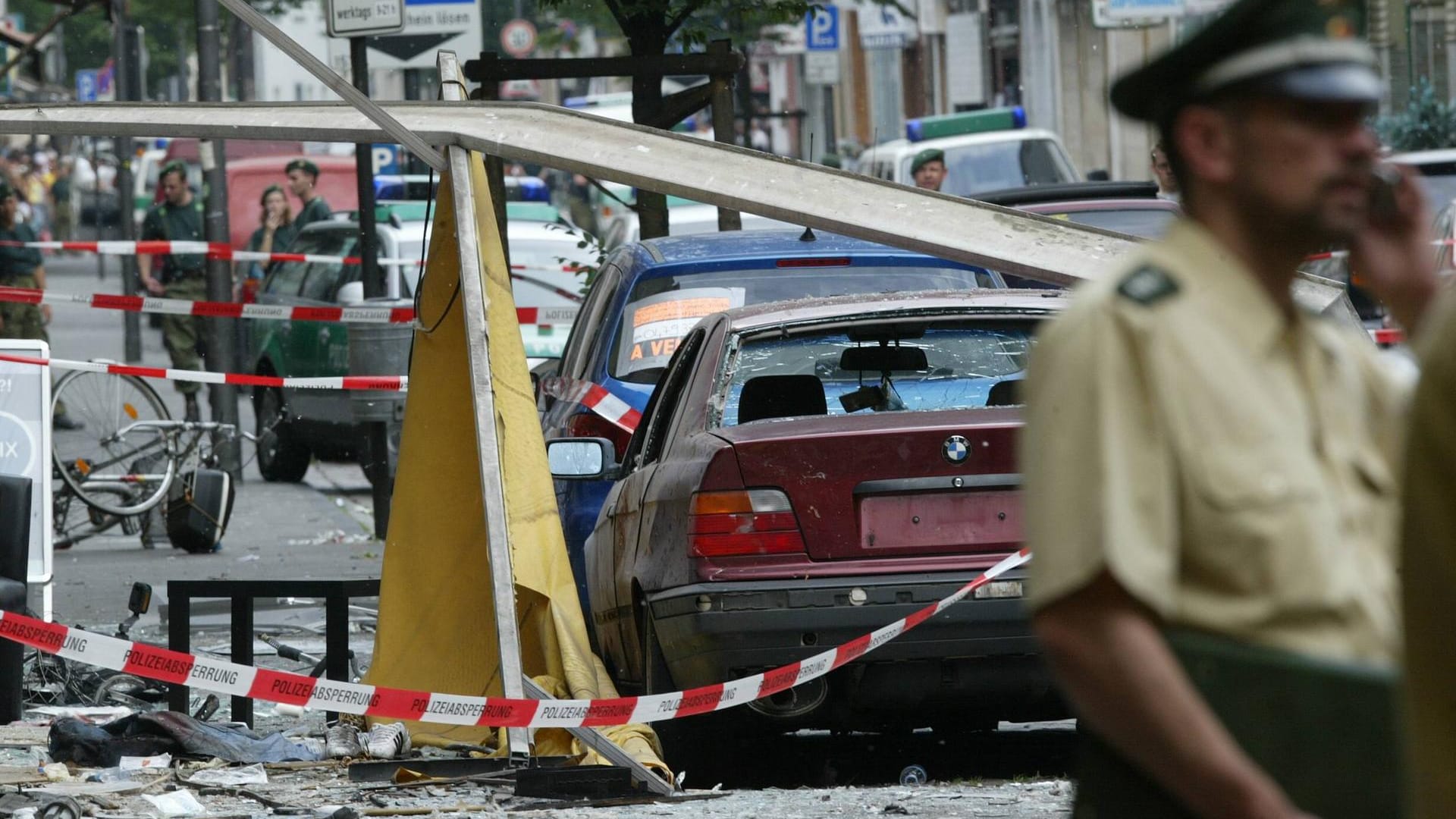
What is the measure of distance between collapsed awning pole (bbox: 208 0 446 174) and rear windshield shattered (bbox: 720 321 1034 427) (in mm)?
1205

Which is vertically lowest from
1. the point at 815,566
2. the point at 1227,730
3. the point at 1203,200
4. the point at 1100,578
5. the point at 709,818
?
the point at 709,818

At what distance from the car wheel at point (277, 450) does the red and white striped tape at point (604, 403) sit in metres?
7.84

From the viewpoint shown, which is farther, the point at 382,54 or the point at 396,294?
the point at 396,294

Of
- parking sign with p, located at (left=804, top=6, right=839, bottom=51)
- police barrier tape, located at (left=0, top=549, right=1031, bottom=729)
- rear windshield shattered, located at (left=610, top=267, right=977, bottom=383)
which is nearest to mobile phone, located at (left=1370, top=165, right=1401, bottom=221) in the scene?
police barrier tape, located at (left=0, top=549, right=1031, bottom=729)

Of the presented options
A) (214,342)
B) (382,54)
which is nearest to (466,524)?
(382,54)

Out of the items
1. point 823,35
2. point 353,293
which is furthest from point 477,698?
point 823,35

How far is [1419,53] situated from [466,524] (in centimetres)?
2720

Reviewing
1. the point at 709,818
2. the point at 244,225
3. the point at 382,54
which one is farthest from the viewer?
the point at 244,225

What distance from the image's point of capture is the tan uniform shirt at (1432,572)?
7.22ft

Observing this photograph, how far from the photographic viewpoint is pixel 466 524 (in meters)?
7.12

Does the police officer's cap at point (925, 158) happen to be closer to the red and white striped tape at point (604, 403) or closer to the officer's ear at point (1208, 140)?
the red and white striped tape at point (604, 403)

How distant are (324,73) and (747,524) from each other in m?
1.55

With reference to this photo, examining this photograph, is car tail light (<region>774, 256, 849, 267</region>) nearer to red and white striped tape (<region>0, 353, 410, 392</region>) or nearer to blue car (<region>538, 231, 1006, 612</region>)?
blue car (<region>538, 231, 1006, 612</region>)

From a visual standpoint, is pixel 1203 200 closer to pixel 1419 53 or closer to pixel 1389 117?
pixel 1389 117
